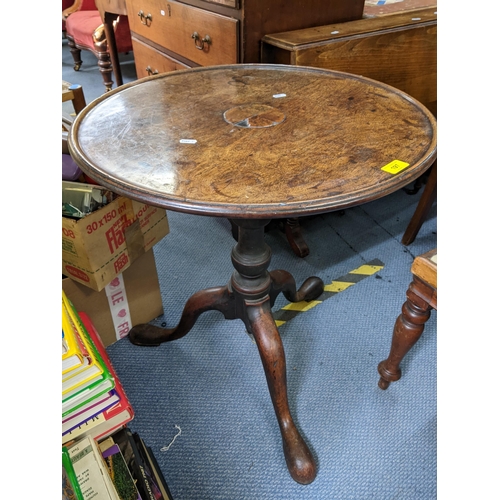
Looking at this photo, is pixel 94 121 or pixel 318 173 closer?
pixel 318 173

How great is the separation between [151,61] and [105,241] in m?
1.13

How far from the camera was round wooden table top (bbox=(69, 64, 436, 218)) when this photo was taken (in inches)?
27.0

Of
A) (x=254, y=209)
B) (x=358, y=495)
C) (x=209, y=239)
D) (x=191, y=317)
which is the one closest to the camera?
(x=254, y=209)

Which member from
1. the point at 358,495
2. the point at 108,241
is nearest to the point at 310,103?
the point at 108,241

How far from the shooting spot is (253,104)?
1014 mm

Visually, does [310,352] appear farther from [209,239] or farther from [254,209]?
[254,209]

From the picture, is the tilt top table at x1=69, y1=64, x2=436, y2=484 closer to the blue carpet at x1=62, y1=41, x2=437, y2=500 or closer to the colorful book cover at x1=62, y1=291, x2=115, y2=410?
the blue carpet at x1=62, y1=41, x2=437, y2=500

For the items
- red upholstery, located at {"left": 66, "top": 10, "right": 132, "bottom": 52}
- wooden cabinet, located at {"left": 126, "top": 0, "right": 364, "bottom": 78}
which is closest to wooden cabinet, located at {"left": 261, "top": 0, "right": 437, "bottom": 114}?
wooden cabinet, located at {"left": 126, "top": 0, "right": 364, "bottom": 78}

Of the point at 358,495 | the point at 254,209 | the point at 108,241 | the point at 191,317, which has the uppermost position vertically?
the point at 254,209

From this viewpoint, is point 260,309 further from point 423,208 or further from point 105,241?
point 423,208

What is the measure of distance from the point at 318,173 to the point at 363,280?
99cm

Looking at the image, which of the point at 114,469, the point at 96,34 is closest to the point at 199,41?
the point at 114,469

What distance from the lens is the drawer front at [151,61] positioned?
174 cm

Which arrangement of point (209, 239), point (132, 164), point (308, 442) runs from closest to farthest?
1. point (132, 164)
2. point (308, 442)
3. point (209, 239)
